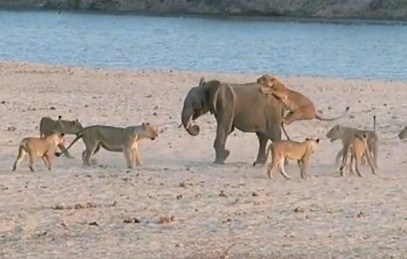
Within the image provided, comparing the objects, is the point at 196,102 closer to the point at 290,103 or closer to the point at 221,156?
the point at 221,156

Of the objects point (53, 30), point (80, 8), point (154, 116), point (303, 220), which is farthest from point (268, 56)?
point (80, 8)

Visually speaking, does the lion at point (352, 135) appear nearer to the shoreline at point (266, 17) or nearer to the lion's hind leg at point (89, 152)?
the lion's hind leg at point (89, 152)

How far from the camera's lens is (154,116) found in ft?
68.3

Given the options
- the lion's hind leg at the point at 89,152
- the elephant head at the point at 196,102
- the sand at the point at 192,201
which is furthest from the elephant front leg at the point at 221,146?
the lion's hind leg at the point at 89,152

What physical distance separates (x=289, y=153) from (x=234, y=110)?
1504mm

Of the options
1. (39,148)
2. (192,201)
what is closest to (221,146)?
(39,148)

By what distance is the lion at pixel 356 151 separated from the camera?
1524cm

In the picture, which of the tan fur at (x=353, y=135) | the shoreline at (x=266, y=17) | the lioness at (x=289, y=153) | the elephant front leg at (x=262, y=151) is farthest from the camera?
the shoreline at (x=266, y=17)

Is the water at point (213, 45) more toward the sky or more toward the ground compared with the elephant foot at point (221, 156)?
more toward the sky

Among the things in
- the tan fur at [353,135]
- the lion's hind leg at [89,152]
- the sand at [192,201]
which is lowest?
the sand at [192,201]

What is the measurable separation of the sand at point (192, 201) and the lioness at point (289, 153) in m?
0.17

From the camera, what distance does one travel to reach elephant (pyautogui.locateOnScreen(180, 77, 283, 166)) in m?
16.1

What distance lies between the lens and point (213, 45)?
5516 cm

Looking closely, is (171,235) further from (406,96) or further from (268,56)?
(268,56)
